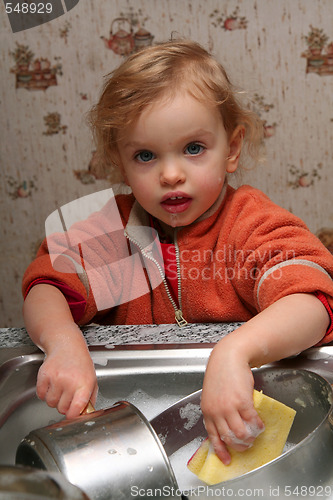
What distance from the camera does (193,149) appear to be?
676 mm

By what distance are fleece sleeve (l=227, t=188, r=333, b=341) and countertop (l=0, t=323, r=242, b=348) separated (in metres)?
0.07

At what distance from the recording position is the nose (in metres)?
0.66

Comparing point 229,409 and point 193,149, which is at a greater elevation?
point 193,149

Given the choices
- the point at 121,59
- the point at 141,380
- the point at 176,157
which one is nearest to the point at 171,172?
the point at 176,157

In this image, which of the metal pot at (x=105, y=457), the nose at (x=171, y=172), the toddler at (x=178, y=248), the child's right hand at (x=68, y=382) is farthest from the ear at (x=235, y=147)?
the metal pot at (x=105, y=457)

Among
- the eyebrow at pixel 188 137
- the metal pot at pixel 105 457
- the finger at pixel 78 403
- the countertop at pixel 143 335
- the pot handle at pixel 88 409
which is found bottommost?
the countertop at pixel 143 335

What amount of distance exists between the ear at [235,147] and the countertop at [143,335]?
260 millimetres

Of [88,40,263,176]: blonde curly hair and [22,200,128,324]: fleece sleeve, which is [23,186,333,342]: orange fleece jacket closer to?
[22,200,128,324]: fleece sleeve

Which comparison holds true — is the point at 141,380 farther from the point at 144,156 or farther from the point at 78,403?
the point at 144,156

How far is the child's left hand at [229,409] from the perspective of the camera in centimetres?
42

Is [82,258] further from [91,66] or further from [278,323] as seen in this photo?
[91,66]

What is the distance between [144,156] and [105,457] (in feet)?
1.39

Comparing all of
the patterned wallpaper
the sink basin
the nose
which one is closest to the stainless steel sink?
the sink basin

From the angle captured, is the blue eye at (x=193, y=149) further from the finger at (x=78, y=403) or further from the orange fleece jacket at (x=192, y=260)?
the finger at (x=78, y=403)
